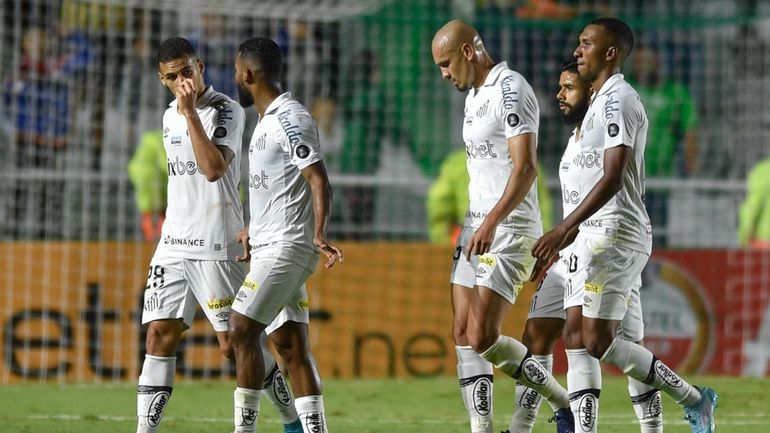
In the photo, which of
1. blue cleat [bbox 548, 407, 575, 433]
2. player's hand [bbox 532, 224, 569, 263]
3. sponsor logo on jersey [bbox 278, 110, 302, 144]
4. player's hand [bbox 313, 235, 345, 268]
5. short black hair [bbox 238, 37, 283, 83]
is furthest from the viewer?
blue cleat [bbox 548, 407, 575, 433]

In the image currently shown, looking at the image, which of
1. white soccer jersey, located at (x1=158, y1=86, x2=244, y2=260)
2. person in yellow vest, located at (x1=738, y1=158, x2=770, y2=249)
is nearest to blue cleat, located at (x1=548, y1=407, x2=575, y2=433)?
white soccer jersey, located at (x1=158, y1=86, x2=244, y2=260)

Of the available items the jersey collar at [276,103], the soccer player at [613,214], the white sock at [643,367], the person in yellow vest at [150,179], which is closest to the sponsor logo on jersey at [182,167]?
the jersey collar at [276,103]

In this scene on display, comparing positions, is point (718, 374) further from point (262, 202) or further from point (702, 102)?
point (262, 202)

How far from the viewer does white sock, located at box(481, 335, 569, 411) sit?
25.7 ft

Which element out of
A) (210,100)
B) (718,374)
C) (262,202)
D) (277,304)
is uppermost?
(210,100)

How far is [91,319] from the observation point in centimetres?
1307

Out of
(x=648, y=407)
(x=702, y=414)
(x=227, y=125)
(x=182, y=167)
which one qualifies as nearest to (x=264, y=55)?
(x=227, y=125)

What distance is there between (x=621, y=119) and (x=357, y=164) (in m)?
7.45

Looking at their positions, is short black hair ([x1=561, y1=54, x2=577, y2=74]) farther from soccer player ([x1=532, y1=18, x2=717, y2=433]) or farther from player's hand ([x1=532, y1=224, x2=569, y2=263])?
player's hand ([x1=532, y1=224, x2=569, y2=263])

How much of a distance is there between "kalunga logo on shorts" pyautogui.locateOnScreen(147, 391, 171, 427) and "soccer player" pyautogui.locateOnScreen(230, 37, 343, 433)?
43 cm

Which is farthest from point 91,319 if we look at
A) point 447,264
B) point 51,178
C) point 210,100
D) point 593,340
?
point 593,340

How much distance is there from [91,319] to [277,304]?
596cm

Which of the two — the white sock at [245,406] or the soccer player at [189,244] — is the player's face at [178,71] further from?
the white sock at [245,406]

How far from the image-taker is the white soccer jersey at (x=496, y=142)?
25.9 ft
